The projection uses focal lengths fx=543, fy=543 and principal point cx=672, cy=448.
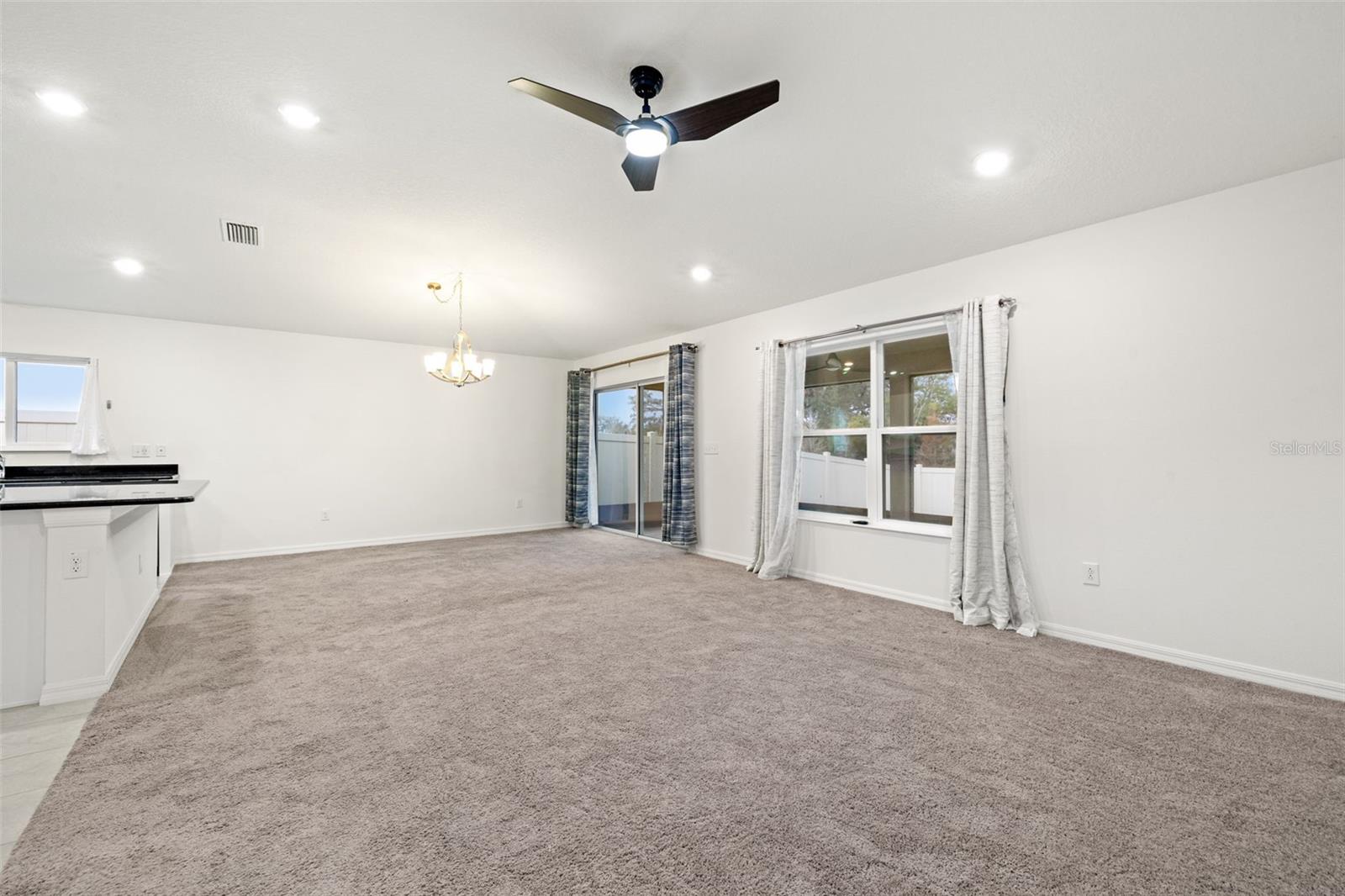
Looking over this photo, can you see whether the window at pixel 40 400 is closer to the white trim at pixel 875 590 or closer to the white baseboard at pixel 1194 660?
the white trim at pixel 875 590

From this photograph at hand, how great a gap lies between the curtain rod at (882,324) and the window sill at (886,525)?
154 centimetres

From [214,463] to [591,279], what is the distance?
4478mm

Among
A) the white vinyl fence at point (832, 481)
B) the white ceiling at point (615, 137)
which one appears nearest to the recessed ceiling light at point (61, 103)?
the white ceiling at point (615, 137)

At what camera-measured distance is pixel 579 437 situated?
768 cm

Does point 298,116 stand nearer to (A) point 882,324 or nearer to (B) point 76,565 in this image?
(B) point 76,565

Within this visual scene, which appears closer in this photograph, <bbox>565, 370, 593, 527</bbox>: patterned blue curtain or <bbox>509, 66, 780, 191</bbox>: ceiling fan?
<bbox>509, 66, 780, 191</bbox>: ceiling fan

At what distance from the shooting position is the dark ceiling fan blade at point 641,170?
2162mm

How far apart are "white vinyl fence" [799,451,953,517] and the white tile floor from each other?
459 centimetres

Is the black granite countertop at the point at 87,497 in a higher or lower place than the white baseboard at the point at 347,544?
higher

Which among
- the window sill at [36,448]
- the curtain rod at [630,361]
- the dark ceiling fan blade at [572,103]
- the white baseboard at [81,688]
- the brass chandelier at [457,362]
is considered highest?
the dark ceiling fan blade at [572,103]

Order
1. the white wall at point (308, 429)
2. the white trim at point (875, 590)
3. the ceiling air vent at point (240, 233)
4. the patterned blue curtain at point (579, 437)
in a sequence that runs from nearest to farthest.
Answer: the ceiling air vent at point (240, 233)
the white trim at point (875, 590)
the white wall at point (308, 429)
the patterned blue curtain at point (579, 437)

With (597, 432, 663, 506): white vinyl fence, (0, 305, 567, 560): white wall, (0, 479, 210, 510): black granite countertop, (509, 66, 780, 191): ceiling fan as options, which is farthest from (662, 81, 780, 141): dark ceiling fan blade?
(0, 305, 567, 560): white wall

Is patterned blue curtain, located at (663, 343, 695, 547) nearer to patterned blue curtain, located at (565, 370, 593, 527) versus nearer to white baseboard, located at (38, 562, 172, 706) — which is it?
patterned blue curtain, located at (565, 370, 593, 527)

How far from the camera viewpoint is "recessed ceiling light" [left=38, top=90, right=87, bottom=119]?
83.3 inches
